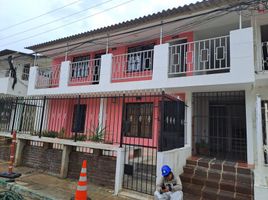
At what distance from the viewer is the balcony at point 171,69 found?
636 cm

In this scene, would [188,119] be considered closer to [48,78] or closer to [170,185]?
[170,185]

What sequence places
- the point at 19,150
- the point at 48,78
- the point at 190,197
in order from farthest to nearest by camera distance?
the point at 48,78 → the point at 19,150 → the point at 190,197

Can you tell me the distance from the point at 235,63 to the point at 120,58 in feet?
19.1

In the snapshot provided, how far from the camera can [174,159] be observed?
6.08 metres

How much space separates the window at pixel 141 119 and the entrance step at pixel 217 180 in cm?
326

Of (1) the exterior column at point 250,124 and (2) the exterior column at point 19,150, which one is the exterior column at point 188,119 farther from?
(2) the exterior column at point 19,150

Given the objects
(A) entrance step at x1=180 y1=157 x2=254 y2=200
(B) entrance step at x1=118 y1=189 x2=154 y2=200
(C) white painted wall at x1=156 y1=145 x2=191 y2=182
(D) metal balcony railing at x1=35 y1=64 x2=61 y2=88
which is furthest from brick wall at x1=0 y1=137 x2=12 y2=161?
(A) entrance step at x1=180 y1=157 x2=254 y2=200

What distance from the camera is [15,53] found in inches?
605

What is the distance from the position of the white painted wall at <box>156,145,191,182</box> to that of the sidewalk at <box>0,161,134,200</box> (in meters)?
1.51

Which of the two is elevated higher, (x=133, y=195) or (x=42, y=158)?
(x=42, y=158)

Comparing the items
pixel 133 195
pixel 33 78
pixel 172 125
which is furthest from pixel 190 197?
pixel 33 78

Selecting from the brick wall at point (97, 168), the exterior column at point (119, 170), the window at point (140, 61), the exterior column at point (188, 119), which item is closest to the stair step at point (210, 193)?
the exterior column at point (119, 170)

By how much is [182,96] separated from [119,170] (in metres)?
4.34

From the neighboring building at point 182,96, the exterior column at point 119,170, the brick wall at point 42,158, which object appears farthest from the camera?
the brick wall at point 42,158
